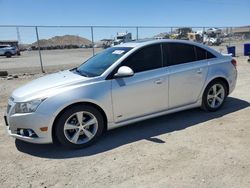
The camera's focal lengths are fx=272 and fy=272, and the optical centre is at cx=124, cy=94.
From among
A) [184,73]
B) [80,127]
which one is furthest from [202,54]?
[80,127]

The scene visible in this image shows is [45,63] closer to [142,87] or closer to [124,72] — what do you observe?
[142,87]

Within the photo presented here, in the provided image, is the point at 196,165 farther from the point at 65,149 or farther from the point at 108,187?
the point at 65,149

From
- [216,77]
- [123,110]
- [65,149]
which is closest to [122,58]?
[123,110]

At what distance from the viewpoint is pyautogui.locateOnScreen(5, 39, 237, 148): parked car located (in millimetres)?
4105

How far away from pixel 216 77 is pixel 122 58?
2148mm

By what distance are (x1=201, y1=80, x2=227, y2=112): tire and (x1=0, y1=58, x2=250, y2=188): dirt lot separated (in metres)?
0.38

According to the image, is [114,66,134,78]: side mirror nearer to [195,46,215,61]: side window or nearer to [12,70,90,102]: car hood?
[12,70,90,102]: car hood

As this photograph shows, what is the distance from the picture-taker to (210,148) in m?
4.09

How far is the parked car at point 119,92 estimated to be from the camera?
13.5 feet

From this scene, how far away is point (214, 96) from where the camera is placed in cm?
576

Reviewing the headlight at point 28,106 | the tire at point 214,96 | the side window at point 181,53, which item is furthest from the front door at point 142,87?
the headlight at point 28,106

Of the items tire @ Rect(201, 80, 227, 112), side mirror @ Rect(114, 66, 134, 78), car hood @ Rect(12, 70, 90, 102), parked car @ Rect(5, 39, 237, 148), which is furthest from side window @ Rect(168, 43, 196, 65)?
car hood @ Rect(12, 70, 90, 102)

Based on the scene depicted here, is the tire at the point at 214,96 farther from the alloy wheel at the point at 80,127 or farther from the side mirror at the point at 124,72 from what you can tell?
the alloy wheel at the point at 80,127

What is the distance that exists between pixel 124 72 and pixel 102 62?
0.77 meters
